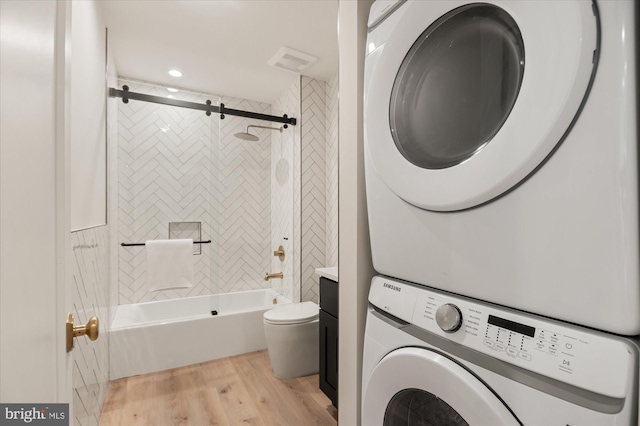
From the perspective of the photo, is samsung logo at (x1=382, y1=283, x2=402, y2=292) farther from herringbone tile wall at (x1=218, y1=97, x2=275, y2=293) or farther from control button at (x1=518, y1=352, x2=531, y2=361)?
herringbone tile wall at (x1=218, y1=97, x2=275, y2=293)

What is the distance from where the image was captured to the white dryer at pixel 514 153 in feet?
1.54

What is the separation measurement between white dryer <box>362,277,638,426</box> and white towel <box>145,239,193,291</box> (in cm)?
221

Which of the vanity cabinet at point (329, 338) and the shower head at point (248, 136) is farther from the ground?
the shower head at point (248, 136)

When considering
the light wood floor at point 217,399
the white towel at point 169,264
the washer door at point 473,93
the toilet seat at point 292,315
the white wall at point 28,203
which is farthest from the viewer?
the white towel at point 169,264

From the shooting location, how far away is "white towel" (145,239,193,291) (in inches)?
104

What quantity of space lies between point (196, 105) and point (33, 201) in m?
2.61

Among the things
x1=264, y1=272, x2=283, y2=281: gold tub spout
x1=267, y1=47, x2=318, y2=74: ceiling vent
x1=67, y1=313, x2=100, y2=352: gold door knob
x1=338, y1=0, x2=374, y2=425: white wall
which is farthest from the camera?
x1=264, y1=272, x2=283, y2=281: gold tub spout

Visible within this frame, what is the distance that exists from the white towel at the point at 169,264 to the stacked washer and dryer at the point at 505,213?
222 centimetres

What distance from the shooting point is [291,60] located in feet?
8.48

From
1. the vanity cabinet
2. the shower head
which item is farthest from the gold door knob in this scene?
the shower head

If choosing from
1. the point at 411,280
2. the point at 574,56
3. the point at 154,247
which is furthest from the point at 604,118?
the point at 154,247

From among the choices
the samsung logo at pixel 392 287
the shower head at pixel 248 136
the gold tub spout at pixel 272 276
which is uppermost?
the shower head at pixel 248 136

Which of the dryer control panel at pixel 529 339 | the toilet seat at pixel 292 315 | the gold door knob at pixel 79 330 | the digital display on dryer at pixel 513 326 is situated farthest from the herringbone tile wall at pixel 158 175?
the digital display on dryer at pixel 513 326

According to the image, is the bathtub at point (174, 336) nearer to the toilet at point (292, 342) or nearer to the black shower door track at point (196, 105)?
the toilet at point (292, 342)
